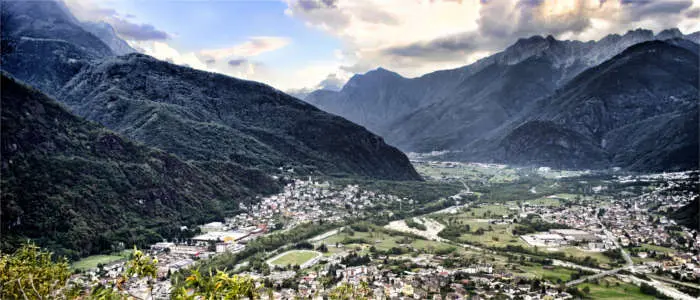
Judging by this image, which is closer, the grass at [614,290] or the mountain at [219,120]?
the grass at [614,290]

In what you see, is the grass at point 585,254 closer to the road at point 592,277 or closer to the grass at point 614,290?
the road at point 592,277

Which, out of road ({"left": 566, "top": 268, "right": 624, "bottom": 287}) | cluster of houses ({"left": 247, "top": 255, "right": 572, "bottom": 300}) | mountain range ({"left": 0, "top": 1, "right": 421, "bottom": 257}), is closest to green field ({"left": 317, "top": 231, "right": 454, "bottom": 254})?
cluster of houses ({"left": 247, "top": 255, "right": 572, "bottom": 300})

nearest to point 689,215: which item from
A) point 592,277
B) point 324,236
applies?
point 592,277

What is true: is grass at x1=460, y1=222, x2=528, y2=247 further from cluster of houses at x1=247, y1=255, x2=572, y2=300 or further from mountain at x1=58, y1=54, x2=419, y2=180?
mountain at x1=58, y1=54, x2=419, y2=180

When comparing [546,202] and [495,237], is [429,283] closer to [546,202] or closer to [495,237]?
[495,237]

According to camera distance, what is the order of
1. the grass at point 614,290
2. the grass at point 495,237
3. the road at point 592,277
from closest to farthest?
the grass at point 614,290
the road at point 592,277
the grass at point 495,237

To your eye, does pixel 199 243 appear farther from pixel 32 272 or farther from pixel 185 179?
pixel 32 272

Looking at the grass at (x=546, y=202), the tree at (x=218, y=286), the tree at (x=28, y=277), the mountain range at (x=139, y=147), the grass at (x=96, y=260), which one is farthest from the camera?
the grass at (x=546, y=202)

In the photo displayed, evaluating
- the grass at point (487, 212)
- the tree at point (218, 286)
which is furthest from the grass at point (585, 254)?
the tree at point (218, 286)
